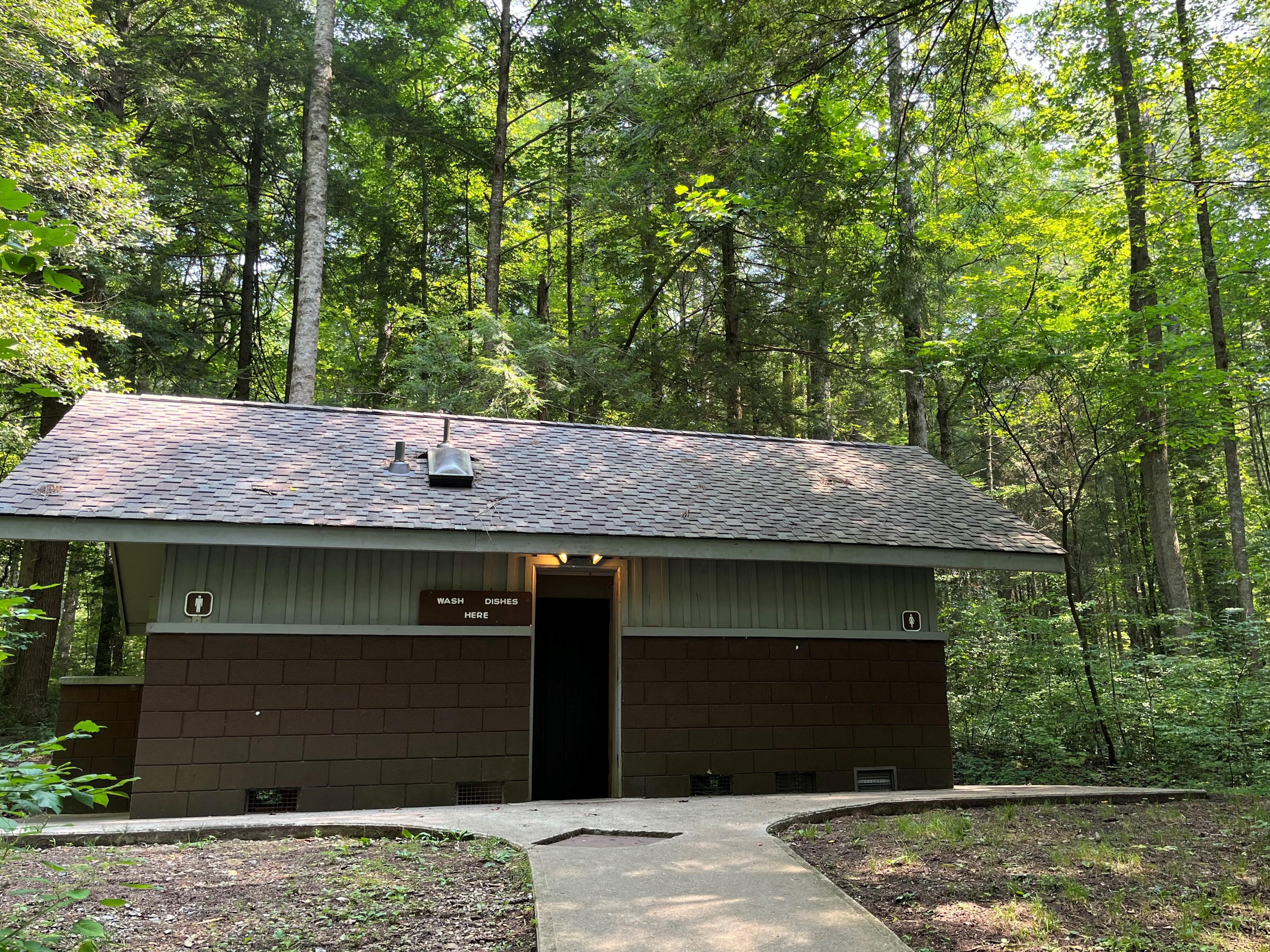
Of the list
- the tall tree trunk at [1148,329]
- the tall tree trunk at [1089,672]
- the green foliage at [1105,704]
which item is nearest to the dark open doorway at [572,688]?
the green foliage at [1105,704]

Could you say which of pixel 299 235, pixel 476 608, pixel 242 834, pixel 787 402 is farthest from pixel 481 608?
pixel 299 235

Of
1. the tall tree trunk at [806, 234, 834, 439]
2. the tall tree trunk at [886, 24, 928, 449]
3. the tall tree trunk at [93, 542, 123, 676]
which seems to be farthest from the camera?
the tall tree trunk at [93, 542, 123, 676]

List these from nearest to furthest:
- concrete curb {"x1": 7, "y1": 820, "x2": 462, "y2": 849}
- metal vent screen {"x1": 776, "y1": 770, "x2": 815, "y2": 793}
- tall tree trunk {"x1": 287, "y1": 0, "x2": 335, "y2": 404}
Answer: concrete curb {"x1": 7, "y1": 820, "x2": 462, "y2": 849} < metal vent screen {"x1": 776, "y1": 770, "x2": 815, "y2": 793} < tall tree trunk {"x1": 287, "y1": 0, "x2": 335, "y2": 404}

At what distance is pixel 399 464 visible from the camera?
809 cm

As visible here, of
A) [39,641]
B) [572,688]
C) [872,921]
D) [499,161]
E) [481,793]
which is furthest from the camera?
[499,161]

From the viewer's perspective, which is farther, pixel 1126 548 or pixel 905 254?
pixel 1126 548

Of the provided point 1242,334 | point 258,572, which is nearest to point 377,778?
point 258,572

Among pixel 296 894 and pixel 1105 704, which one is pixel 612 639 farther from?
pixel 1105 704

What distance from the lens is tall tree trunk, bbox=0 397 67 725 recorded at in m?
12.6

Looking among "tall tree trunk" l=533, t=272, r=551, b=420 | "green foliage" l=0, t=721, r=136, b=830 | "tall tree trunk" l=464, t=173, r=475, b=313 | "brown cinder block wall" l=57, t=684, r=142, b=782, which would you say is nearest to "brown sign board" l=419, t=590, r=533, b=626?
"brown cinder block wall" l=57, t=684, r=142, b=782

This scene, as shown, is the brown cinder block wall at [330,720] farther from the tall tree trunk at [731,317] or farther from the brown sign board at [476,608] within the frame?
the tall tree trunk at [731,317]

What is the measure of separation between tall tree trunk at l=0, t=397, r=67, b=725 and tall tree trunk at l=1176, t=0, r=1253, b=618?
15612 mm

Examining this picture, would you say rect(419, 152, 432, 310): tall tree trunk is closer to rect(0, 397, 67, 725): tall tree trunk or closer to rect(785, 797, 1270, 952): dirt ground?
rect(0, 397, 67, 725): tall tree trunk

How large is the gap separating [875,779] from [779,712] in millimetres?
1213
